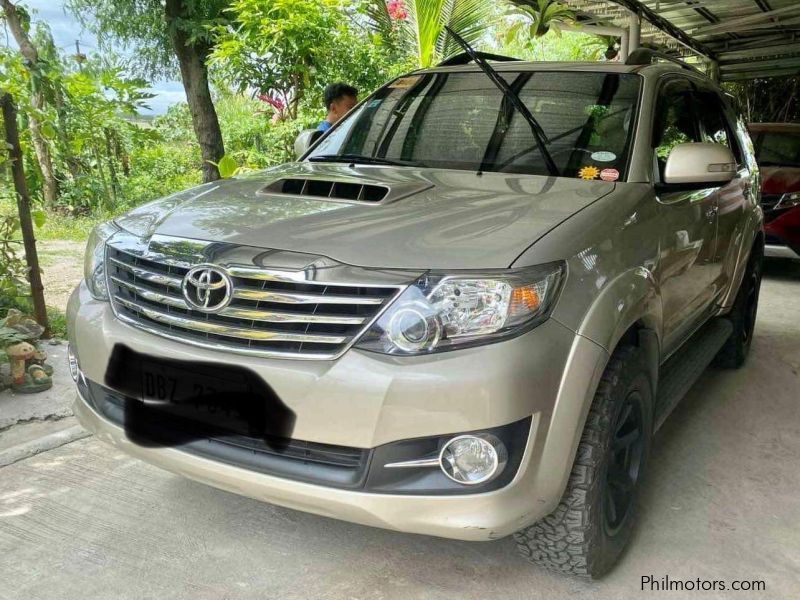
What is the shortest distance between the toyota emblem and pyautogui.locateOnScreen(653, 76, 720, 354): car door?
1520 millimetres

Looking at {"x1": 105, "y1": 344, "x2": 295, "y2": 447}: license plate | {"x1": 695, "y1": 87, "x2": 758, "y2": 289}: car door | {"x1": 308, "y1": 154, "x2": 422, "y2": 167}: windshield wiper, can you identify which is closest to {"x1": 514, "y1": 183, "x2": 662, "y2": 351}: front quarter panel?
{"x1": 105, "y1": 344, "x2": 295, "y2": 447}: license plate

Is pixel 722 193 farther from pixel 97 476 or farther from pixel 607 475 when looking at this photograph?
pixel 97 476

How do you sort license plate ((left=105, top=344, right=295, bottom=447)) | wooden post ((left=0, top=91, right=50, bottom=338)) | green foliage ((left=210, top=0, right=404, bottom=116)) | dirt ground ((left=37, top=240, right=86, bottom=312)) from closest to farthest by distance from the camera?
license plate ((left=105, top=344, right=295, bottom=447)) → wooden post ((left=0, top=91, right=50, bottom=338)) → dirt ground ((left=37, top=240, right=86, bottom=312)) → green foliage ((left=210, top=0, right=404, bottom=116))

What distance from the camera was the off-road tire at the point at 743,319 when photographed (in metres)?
4.34

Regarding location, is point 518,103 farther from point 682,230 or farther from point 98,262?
point 98,262

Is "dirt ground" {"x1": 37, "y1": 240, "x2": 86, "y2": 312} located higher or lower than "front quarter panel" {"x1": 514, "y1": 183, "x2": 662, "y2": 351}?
lower

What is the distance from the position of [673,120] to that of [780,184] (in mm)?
4960

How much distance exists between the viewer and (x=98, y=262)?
8.04 feet

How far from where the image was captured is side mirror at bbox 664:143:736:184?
2.67m

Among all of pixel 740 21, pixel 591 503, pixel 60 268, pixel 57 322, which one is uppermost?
pixel 740 21

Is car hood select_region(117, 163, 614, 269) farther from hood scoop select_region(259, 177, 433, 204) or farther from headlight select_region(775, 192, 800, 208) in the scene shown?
headlight select_region(775, 192, 800, 208)

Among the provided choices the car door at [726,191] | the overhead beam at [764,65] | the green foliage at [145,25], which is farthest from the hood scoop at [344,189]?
the overhead beam at [764,65]

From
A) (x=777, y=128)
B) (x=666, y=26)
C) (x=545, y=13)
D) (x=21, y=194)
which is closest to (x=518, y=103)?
(x=21, y=194)

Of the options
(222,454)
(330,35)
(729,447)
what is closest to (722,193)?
(729,447)
